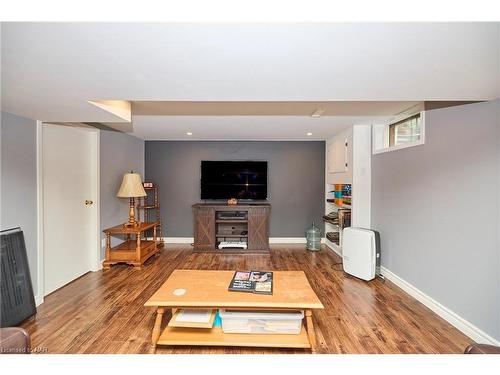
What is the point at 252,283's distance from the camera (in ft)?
5.82

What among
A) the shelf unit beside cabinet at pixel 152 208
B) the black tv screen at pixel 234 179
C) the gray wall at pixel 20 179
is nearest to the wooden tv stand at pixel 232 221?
the black tv screen at pixel 234 179

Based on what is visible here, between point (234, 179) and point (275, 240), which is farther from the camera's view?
point (275, 240)

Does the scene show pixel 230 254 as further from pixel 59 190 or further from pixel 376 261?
pixel 59 190

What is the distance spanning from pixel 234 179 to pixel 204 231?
1.15 metres

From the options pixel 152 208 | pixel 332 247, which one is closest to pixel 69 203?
pixel 152 208

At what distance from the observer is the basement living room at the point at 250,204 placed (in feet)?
3.41

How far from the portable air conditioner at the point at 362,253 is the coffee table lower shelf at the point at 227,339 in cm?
153

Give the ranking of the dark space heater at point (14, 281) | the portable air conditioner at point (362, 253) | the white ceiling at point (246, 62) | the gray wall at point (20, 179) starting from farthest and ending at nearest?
the portable air conditioner at point (362, 253), the gray wall at point (20, 179), the dark space heater at point (14, 281), the white ceiling at point (246, 62)

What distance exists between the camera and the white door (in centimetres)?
254

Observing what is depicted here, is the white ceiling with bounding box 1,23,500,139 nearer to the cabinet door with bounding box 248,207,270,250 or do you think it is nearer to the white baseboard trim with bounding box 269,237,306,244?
the cabinet door with bounding box 248,207,270,250

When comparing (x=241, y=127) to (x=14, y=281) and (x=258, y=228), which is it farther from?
(x=14, y=281)

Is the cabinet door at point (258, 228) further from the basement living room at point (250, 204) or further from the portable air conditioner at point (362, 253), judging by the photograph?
the portable air conditioner at point (362, 253)

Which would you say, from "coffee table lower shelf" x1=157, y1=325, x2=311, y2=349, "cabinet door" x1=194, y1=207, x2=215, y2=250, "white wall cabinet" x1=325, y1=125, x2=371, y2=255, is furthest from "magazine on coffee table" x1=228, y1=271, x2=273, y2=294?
"cabinet door" x1=194, y1=207, x2=215, y2=250
